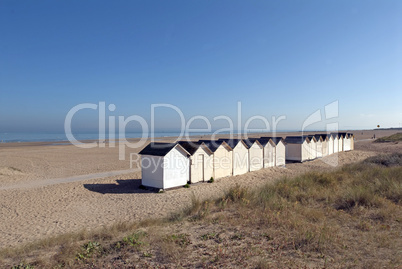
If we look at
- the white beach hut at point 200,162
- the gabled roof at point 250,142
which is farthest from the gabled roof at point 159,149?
the gabled roof at point 250,142

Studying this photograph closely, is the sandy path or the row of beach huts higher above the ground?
the row of beach huts

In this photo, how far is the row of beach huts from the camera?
14.2 metres

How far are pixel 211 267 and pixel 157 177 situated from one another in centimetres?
1002

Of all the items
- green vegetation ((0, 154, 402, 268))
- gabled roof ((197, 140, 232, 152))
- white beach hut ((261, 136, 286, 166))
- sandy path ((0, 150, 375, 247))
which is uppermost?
gabled roof ((197, 140, 232, 152))

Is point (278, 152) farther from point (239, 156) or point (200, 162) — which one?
point (200, 162)

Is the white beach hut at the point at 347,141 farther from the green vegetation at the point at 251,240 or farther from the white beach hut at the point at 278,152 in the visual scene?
the green vegetation at the point at 251,240

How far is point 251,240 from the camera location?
5473 mm

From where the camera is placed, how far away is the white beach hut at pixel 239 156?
1833 centimetres

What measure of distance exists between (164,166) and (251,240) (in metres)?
8.90

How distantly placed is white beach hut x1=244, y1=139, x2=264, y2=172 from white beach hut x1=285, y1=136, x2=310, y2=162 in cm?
573

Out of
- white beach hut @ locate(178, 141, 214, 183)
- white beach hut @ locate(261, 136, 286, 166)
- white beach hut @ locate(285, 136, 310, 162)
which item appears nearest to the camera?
white beach hut @ locate(178, 141, 214, 183)

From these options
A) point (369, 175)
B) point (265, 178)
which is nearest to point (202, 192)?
point (265, 178)

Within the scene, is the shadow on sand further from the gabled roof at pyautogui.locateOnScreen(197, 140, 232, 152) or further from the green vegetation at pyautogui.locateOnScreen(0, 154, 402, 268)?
the green vegetation at pyautogui.locateOnScreen(0, 154, 402, 268)

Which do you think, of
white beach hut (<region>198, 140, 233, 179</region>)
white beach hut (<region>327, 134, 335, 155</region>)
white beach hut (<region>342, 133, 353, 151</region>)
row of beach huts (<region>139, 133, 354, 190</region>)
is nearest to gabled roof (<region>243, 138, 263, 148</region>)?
row of beach huts (<region>139, 133, 354, 190</region>)
